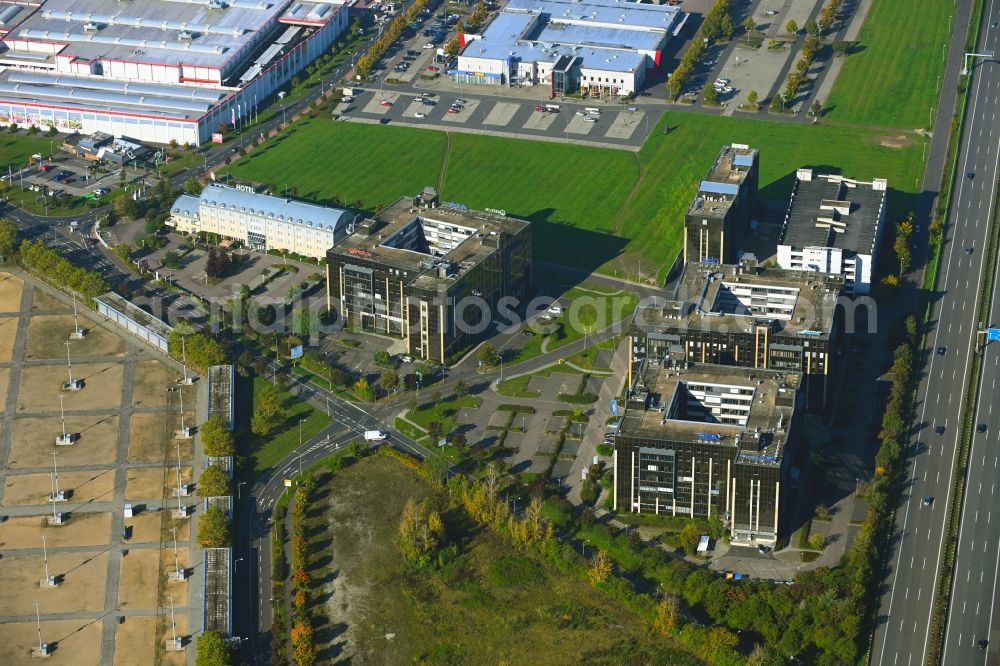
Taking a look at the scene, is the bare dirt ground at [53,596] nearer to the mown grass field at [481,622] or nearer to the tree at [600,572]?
the mown grass field at [481,622]

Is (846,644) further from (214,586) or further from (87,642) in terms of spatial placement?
(87,642)

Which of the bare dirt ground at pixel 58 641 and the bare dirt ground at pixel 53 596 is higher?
the bare dirt ground at pixel 53 596

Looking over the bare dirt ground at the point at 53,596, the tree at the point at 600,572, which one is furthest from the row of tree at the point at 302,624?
the tree at the point at 600,572

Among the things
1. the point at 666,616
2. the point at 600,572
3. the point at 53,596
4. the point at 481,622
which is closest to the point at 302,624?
the point at 481,622

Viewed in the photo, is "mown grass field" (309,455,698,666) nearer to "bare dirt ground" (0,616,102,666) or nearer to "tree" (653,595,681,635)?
"tree" (653,595,681,635)

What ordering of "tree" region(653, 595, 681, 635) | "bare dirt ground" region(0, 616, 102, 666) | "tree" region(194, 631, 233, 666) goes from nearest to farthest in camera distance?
"tree" region(194, 631, 233, 666), "bare dirt ground" region(0, 616, 102, 666), "tree" region(653, 595, 681, 635)

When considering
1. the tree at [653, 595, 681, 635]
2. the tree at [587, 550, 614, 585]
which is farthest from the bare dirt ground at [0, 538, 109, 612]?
the tree at [653, 595, 681, 635]

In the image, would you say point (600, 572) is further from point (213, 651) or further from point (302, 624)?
point (213, 651)
